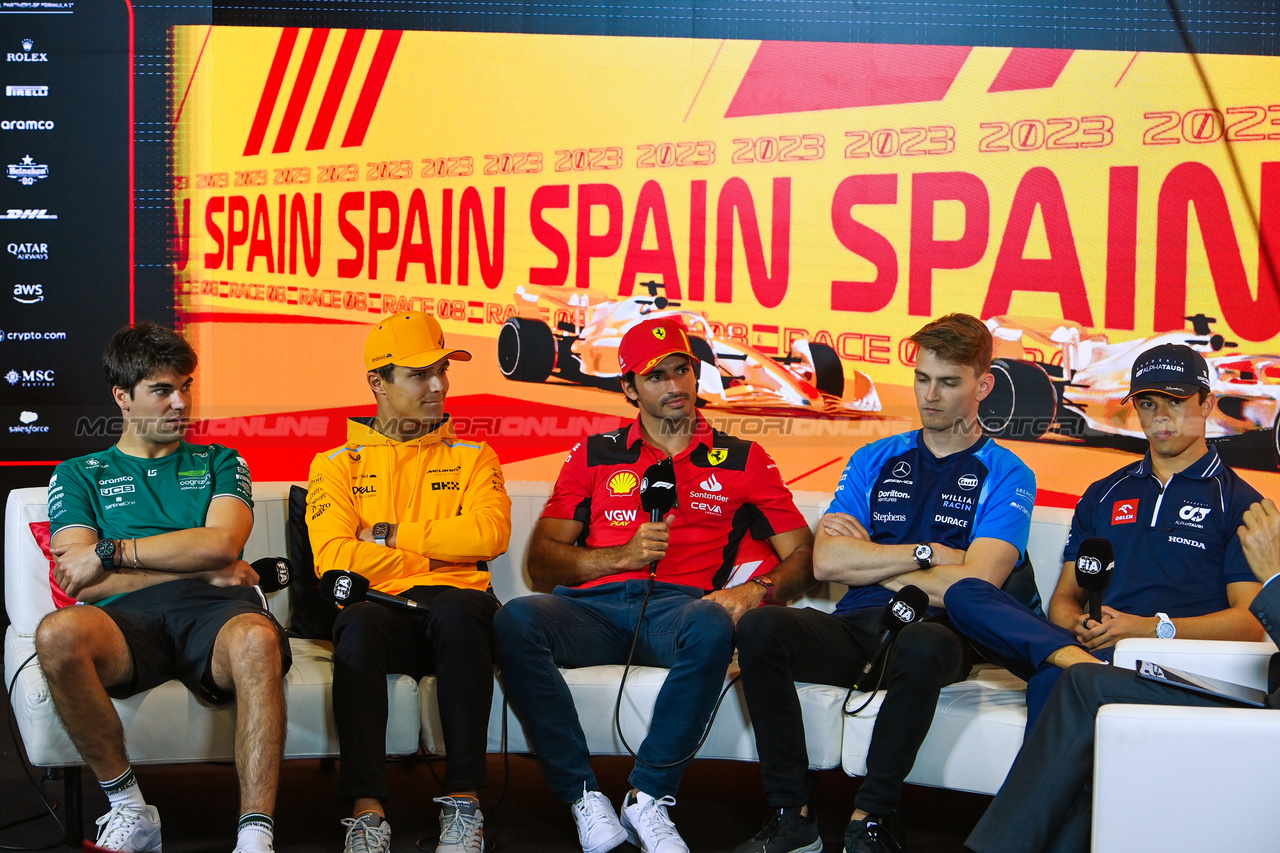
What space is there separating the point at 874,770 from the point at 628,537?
0.96m

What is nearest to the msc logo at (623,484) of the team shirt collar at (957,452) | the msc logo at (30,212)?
the team shirt collar at (957,452)

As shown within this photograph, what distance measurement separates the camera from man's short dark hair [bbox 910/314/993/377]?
9.71ft

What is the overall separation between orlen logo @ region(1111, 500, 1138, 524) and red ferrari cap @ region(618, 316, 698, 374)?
1184 millimetres

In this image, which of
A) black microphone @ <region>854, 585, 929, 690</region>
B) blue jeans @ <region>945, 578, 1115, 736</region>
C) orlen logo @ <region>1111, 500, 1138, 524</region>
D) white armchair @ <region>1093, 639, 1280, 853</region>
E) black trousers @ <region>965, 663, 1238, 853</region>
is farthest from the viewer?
orlen logo @ <region>1111, 500, 1138, 524</region>

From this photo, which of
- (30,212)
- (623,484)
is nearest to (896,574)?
(623,484)

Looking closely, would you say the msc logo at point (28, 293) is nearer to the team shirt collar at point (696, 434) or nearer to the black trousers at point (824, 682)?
the team shirt collar at point (696, 434)

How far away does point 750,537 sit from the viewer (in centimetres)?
322

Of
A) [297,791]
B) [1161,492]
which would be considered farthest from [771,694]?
[297,791]

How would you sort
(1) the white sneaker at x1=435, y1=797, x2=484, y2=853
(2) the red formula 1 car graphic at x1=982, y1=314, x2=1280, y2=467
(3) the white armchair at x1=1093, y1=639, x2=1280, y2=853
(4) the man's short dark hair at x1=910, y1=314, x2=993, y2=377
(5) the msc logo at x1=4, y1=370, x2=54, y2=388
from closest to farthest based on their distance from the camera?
(3) the white armchair at x1=1093, y1=639, x2=1280, y2=853 → (1) the white sneaker at x1=435, y1=797, x2=484, y2=853 → (4) the man's short dark hair at x1=910, y1=314, x2=993, y2=377 → (2) the red formula 1 car graphic at x1=982, y1=314, x2=1280, y2=467 → (5) the msc logo at x1=4, y1=370, x2=54, y2=388

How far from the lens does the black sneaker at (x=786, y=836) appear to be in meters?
2.53

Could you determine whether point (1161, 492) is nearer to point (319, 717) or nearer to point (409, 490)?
point (409, 490)

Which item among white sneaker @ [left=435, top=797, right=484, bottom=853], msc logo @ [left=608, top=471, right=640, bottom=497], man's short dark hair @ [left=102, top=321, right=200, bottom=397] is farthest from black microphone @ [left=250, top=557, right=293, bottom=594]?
msc logo @ [left=608, top=471, right=640, bottom=497]

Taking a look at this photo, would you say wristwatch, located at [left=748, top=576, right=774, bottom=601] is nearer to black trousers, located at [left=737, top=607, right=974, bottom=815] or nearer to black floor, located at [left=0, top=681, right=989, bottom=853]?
black trousers, located at [left=737, top=607, right=974, bottom=815]

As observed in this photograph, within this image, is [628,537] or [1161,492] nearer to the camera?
[1161,492]
